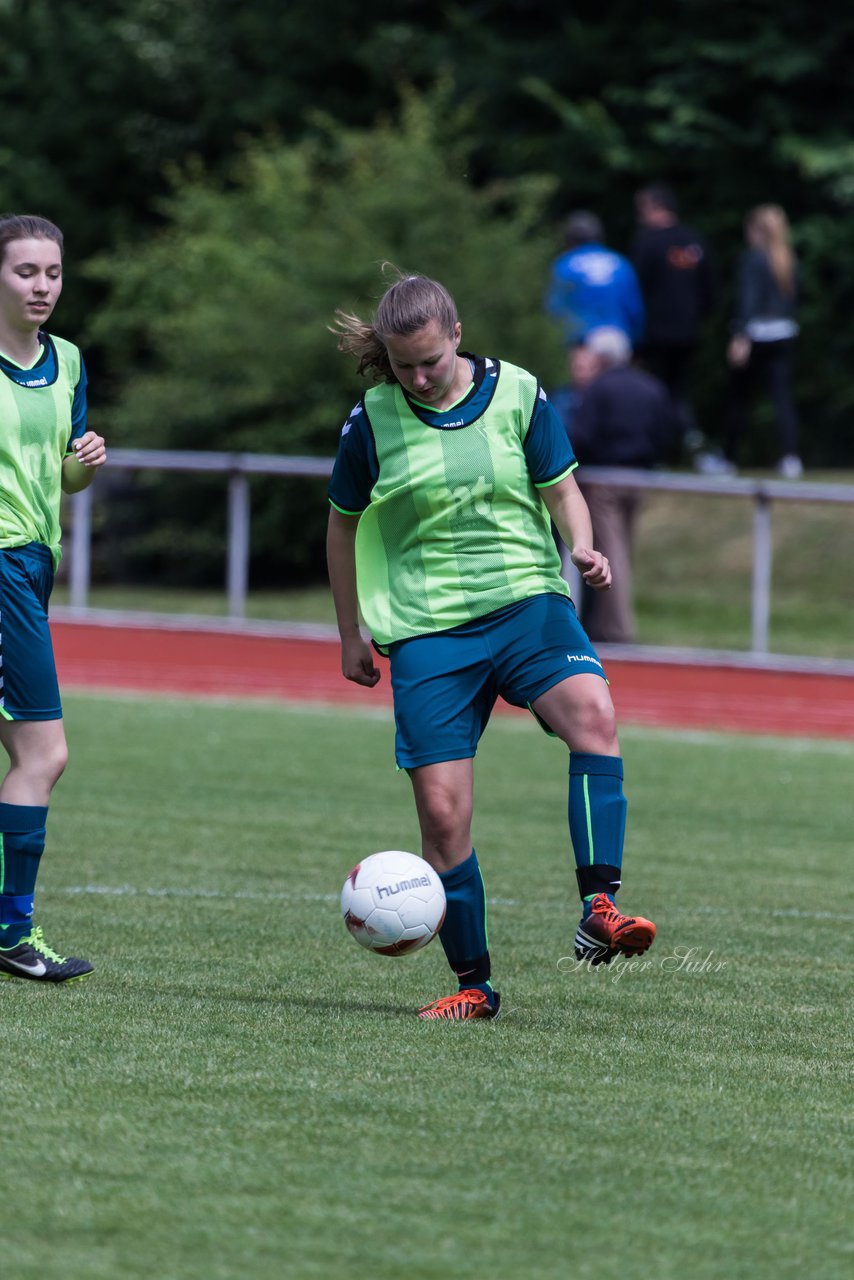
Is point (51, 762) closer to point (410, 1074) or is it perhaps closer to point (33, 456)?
point (33, 456)

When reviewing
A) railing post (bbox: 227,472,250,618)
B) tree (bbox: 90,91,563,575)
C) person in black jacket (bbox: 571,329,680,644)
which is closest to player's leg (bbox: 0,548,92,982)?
person in black jacket (bbox: 571,329,680,644)

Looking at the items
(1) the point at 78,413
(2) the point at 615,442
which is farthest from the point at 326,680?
(1) the point at 78,413

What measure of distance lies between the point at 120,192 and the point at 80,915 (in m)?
23.4

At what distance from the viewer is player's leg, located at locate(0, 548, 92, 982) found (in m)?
5.64

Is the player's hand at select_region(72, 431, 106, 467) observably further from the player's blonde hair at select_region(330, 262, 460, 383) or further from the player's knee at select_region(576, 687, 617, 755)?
the player's knee at select_region(576, 687, 617, 755)

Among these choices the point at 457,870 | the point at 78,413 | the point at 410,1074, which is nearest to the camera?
the point at 410,1074

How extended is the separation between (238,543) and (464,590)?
1230 cm

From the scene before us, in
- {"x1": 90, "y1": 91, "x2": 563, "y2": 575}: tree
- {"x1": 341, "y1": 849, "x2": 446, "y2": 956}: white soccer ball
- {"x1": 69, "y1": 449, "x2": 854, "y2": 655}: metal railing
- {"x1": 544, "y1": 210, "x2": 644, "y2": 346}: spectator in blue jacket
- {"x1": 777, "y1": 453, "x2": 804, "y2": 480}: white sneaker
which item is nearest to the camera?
{"x1": 341, "y1": 849, "x2": 446, "y2": 956}: white soccer ball

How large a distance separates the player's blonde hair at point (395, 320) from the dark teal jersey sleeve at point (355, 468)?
123mm

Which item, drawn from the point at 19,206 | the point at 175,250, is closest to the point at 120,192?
the point at 19,206

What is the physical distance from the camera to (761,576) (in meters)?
16.3

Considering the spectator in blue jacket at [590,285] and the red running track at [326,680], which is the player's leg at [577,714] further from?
the spectator in blue jacket at [590,285]

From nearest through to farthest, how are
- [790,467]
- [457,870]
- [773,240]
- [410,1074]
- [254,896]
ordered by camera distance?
[410,1074], [457,870], [254,896], [773,240], [790,467]

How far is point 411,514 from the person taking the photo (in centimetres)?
554
